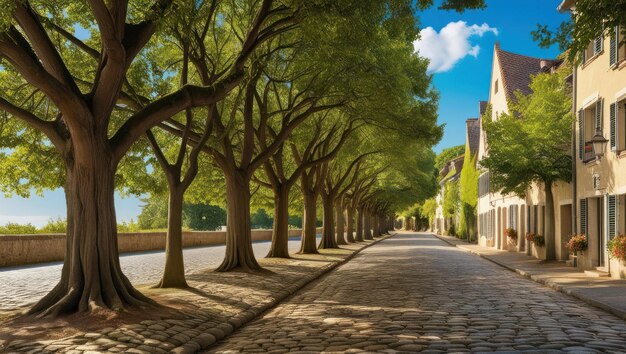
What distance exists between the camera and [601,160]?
20.4 m

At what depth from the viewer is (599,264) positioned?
21078 mm

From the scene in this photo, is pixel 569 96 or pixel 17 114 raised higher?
pixel 569 96

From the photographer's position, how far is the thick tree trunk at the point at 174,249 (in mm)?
14234

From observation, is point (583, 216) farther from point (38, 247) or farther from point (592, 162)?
point (38, 247)

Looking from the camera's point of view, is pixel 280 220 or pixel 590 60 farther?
pixel 280 220

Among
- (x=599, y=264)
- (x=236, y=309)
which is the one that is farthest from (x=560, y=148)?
(x=236, y=309)

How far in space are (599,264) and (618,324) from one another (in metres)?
11.8

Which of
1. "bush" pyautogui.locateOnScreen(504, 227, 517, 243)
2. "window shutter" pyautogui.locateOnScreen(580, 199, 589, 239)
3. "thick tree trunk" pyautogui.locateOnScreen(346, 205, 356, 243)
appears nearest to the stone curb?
"window shutter" pyautogui.locateOnScreen(580, 199, 589, 239)

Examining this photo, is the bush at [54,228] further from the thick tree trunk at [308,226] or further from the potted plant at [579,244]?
the potted plant at [579,244]

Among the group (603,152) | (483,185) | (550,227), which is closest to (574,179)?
(550,227)

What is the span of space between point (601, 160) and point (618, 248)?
3858 mm

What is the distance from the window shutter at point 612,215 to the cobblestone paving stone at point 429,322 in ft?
15.2

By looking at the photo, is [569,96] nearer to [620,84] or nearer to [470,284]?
[620,84]

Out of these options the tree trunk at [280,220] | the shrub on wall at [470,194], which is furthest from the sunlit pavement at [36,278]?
the shrub on wall at [470,194]
